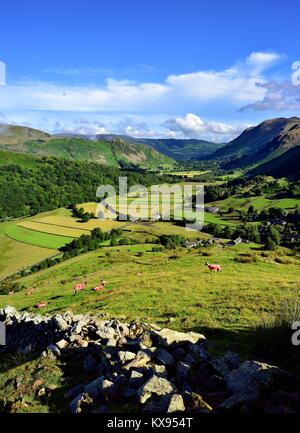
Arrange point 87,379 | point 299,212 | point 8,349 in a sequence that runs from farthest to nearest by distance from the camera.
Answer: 1. point 299,212
2. point 8,349
3. point 87,379

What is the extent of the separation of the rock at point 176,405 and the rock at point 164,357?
281 cm

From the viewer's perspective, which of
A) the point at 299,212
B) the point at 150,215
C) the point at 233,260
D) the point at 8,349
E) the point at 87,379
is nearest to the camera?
the point at 87,379

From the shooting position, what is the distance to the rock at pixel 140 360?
13.0 m

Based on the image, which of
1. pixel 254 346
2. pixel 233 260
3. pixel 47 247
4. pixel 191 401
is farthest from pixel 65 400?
pixel 47 247

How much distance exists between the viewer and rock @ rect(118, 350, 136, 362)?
44.8ft

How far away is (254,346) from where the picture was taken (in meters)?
14.9

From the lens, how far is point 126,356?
45.2 feet

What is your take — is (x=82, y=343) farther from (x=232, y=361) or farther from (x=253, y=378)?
(x=253, y=378)

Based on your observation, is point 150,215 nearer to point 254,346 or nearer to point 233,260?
point 233,260

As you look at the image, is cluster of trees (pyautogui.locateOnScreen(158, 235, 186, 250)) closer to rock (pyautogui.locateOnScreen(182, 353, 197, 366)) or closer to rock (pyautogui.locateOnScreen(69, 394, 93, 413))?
rock (pyautogui.locateOnScreen(182, 353, 197, 366))

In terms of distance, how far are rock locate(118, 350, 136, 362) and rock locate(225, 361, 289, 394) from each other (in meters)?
3.89

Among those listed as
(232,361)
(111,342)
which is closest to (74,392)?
(111,342)

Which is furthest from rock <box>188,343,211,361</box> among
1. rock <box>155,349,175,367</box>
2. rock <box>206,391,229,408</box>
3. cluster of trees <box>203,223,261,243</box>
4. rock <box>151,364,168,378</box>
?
cluster of trees <box>203,223,261,243</box>

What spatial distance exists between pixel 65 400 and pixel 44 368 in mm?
2611
